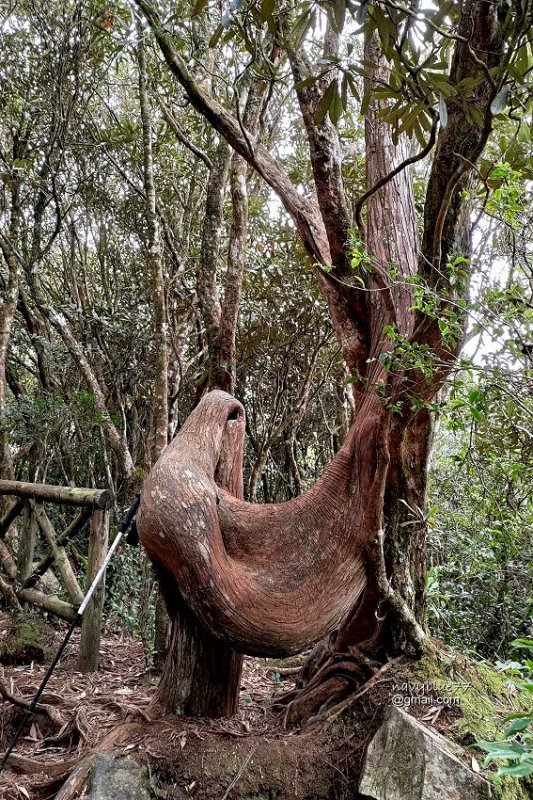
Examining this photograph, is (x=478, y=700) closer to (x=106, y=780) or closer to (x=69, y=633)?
(x=106, y=780)

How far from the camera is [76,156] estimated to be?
19.7ft

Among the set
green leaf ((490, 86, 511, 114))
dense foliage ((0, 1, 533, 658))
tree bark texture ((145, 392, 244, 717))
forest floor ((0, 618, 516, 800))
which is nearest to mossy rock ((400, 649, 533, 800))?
forest floor ((0, 618, 516, 800))

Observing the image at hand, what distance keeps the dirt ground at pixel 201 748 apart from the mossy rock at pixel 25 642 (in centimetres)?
82

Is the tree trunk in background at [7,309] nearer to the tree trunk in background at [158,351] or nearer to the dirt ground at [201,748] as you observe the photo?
the tree trunk in background at [158,351]

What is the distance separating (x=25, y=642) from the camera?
393 cm

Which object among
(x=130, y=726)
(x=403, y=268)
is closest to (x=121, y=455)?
(x=130, y=726)

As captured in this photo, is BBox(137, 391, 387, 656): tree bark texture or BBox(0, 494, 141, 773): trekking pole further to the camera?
BBox(0, 494, 141, 773): trekking pole

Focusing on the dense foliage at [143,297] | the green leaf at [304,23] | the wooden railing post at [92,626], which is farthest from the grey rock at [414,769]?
the green leaf at [304,23]

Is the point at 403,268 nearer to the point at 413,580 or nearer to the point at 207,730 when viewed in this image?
the point at 413,580

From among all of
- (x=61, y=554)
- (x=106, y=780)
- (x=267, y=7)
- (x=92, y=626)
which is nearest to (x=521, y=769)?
(x=106, y=780)

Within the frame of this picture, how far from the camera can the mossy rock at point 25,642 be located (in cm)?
384

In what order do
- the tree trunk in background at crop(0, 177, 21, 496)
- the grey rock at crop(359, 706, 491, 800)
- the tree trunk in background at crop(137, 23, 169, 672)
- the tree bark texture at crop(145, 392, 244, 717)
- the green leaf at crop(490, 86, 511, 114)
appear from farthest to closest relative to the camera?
1. the tree trunk in background at crop(0, 177, 21, 496)
2. the tree trunk in background at crop(137, 23, 169, 672)
3. the tree bark texture at crop(145, 392, 244, 717)
4. the grey rock at crop(359, 706, 491, 800)
5. the green leaf at crop(490, 86, 511, 114)

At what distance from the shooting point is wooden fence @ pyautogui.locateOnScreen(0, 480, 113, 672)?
3664 millimetres

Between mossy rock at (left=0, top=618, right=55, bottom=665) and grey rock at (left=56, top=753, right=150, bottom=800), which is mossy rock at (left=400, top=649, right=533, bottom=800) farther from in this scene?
mossy rock at (left=0, top=618, right=55, bottom=665)
